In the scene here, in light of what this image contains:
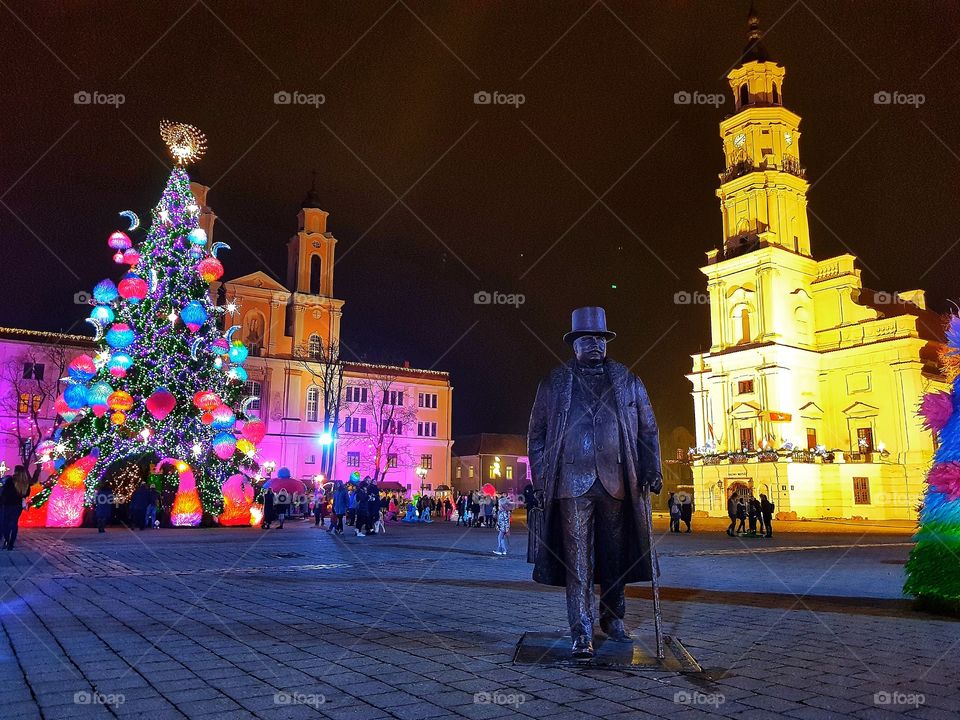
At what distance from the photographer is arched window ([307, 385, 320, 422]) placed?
55.9 meters

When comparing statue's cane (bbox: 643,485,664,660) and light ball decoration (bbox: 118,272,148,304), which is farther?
light ball decoration (bbox: 118,272,148,304)

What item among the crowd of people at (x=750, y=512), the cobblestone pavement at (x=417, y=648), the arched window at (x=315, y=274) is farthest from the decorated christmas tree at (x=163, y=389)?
the arched window at (x=315, y=274)

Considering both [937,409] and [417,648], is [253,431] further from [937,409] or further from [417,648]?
[937,409]

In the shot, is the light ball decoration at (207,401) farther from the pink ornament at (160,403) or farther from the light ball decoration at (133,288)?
the light ball decoration at (133,288)

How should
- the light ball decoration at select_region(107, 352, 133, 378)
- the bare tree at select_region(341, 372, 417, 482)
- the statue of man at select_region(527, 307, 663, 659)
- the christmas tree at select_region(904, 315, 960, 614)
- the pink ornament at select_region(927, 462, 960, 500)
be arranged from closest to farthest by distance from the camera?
1. the statue of man at select_region(527, 307, 663, 659)
2. the christmas tree at select_region(904, 315, 960, 614)
3. the pink ornament at select_region(927, 462, 960, 500)
4. the light ball decoration at select_region(107, 352, 133, 378)
5. the bare tree at select_region(341, 372, 417, 482)

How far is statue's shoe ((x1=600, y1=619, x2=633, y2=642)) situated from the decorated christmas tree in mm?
20468

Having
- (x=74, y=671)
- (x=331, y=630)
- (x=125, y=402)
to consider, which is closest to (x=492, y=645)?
(x=331, y=630)

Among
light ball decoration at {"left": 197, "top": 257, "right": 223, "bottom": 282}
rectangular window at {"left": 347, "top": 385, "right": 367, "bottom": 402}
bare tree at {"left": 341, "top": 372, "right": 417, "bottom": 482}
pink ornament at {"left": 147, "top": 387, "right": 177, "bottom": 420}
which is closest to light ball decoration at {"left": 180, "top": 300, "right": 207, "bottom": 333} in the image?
light ball decoration at {"left": 197, "top": 257, "right": 223, "bottom": 282}

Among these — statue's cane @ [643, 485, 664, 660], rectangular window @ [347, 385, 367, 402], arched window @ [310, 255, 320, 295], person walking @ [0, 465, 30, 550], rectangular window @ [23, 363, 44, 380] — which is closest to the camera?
statue's cane @ [643, 485, 664, 660]

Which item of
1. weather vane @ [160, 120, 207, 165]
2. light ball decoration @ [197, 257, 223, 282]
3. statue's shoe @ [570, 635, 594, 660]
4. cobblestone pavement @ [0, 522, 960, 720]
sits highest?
weather vane @ [160, 120, 207, 165]

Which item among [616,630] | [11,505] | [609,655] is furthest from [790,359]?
[609,655]

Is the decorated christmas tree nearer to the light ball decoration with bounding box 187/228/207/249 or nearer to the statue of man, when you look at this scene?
the light ball decoration with bounding box 187/228/207/249

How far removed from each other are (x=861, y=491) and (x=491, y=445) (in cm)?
4455

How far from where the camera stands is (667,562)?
13969mm
